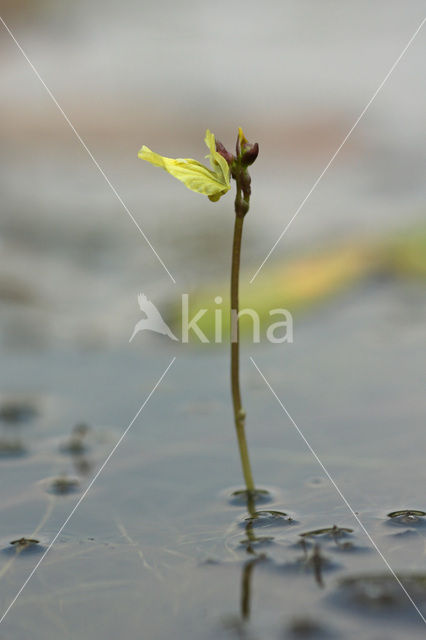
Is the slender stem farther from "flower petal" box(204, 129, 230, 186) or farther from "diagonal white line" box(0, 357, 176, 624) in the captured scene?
"diagonal white line" box(0, 357, 176, 624)

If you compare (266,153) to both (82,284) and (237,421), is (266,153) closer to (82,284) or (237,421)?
(82,284)

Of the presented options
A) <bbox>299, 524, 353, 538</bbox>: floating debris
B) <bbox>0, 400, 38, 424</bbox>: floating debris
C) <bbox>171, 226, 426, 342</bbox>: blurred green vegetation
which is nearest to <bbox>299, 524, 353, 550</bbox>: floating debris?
<bbox>299, 524, 353, 538</bbox>: floating debris

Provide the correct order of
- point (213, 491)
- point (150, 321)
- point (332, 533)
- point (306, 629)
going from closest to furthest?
point (306, 629) → point (332, 533) → point (213, 491) → point (150, 321)

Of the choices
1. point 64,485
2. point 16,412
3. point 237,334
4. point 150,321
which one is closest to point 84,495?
point 64,485

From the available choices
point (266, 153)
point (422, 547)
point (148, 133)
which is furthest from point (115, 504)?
point (148, 133)

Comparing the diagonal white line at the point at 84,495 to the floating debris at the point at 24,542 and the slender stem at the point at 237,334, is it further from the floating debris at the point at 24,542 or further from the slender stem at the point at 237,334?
the slender stem at the point at 237,334

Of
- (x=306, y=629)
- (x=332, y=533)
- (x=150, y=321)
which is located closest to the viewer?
(x=306, y=629)

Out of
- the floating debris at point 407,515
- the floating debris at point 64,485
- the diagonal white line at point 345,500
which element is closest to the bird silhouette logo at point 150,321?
the diagonal white line at point 345,500

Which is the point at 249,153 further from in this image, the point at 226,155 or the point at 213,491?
the point at 213,491
